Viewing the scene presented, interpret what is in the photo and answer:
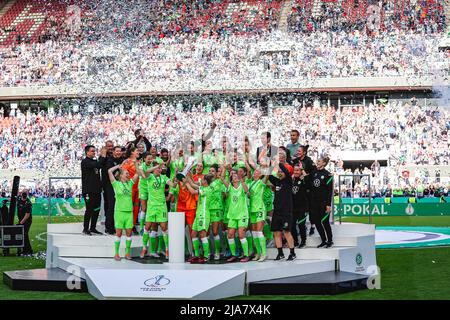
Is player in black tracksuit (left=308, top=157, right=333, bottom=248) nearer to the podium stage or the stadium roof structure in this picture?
the podium stage

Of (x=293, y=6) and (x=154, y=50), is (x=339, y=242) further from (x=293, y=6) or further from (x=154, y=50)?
(x=293, y=6)

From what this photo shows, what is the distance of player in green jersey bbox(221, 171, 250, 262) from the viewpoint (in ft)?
42.4

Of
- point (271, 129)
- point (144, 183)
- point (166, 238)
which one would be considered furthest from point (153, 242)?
point (271, 129)

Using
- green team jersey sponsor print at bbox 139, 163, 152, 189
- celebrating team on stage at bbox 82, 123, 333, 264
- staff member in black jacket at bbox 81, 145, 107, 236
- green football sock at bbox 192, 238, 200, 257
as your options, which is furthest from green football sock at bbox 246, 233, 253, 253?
staff member in black jacket at bbox 81, 145, 107, 236

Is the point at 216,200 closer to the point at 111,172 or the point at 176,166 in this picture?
the point at 176,166

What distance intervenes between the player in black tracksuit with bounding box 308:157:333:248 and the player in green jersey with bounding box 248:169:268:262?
1.08m

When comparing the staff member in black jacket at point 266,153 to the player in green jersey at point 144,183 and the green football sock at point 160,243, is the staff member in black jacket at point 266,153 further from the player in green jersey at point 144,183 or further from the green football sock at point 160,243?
the green football sock at point 160,243

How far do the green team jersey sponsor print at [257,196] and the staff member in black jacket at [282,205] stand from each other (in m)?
0.20

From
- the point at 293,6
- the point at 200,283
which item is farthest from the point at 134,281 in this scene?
the point at 293,6

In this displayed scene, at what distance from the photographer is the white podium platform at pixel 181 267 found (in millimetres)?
11117

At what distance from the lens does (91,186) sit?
14.9 meters

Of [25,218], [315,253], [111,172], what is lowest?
[315,253]

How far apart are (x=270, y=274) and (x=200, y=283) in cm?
142

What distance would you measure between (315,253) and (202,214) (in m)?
2.01
